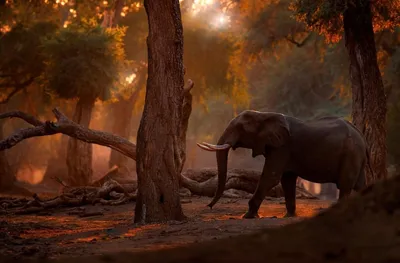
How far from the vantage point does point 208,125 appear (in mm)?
44250

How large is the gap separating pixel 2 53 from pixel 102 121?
25155mm

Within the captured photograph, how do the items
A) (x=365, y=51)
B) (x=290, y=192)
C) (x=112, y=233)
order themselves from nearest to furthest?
(x=112, y=233), (x=290, y=192), (x=365, y=51)

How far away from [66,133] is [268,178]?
276 inches

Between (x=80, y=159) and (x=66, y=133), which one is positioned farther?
(x=80, y=159)

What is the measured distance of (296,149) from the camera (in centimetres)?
1065

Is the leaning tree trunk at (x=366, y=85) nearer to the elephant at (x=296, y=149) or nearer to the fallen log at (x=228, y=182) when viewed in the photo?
the elephant at (x=296, y=149)

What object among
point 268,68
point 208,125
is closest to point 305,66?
point 268,68

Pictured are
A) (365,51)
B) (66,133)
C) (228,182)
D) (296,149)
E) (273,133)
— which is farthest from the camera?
(228,182)

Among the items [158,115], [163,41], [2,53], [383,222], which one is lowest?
[383,222]

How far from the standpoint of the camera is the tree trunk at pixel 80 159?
21.6 metres

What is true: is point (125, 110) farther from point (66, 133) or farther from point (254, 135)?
point (254, 135)

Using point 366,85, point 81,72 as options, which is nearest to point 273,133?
point 366,85

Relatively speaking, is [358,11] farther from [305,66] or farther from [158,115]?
[305,66]

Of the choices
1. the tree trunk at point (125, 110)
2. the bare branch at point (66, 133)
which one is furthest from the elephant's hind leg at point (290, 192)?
the tree trunk at point (125, 110)
